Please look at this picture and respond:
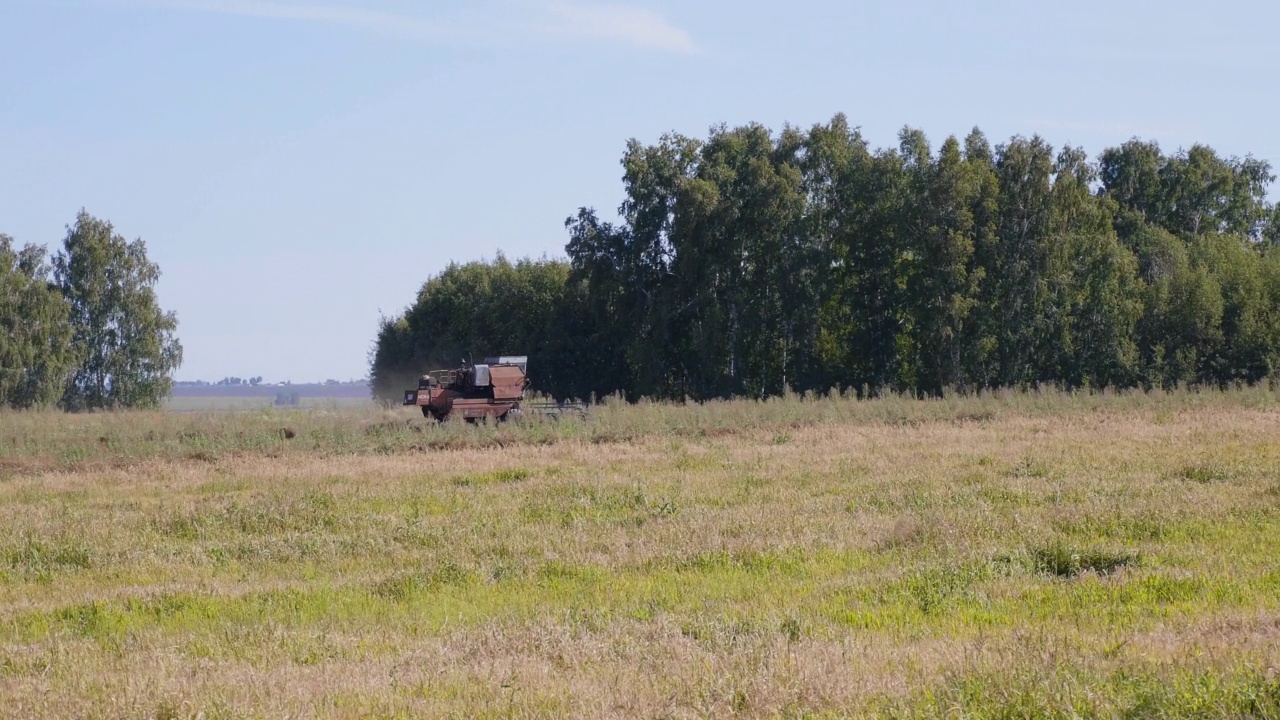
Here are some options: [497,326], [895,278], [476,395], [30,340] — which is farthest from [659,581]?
[30,340]

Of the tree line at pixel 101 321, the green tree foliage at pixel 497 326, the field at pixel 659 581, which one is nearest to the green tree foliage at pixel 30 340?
the tree line at pixel 101 321

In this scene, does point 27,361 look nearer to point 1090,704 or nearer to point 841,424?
point 841,424

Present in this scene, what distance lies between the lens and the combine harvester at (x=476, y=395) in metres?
35.7

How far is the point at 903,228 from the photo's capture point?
153ft

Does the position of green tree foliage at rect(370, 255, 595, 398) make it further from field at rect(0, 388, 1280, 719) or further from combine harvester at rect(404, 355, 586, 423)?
field at rect(0, 388, 1280, 719)

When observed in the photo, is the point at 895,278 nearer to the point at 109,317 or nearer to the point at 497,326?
the point at 497,326

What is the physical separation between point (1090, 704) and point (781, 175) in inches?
1706

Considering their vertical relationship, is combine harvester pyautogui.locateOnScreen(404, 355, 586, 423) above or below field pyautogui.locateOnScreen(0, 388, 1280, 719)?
above

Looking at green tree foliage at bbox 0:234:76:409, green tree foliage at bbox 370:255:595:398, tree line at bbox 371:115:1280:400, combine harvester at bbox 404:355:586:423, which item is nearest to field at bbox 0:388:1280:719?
combine harvester at bbox 404:355:586:423

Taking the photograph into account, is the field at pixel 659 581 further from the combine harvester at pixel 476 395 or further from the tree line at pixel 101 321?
the tree line at pixel 101 321

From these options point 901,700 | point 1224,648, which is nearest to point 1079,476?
point 1224,648

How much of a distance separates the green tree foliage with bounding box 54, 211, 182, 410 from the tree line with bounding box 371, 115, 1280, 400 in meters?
26.9

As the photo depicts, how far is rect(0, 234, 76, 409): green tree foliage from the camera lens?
196ft

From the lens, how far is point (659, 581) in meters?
11.0
